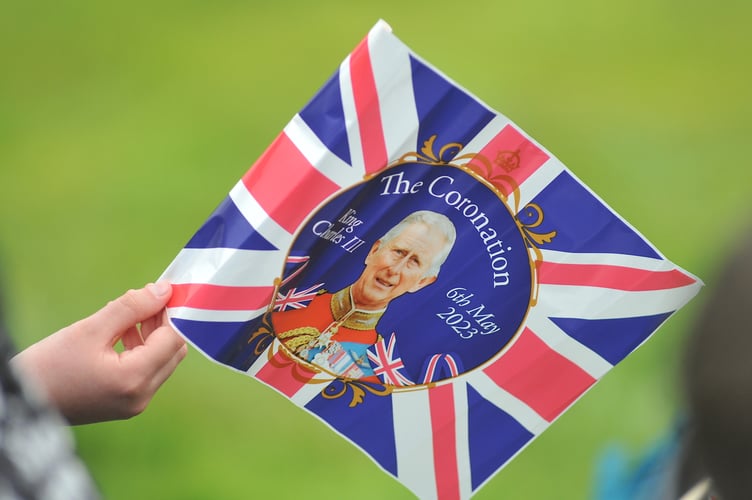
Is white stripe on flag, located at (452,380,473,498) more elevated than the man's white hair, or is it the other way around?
the man's white hair

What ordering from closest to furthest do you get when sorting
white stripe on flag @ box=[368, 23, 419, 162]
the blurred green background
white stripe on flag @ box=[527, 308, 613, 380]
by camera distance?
1. white stripe on flag @ box=[368, 23, 419, 162]
2. white stripe on flag @ box=[527, 308, 613, 380]
3. the blurred green background

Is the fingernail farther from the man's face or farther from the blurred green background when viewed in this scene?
the blurred green background

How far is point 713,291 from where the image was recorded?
1.70ft

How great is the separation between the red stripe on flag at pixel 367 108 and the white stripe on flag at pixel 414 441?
0.27 metres

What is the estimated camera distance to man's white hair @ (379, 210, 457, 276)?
0.86 m

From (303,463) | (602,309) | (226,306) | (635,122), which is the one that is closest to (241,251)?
(226,306)

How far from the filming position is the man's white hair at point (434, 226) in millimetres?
863

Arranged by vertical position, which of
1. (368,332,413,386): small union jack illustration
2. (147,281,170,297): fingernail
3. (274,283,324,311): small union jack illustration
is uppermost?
(147,281,170,297): fingernail

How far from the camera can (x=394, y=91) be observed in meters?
0.81

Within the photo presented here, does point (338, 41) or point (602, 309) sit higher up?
point (338, 41)

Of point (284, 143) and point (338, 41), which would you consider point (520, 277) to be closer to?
point (284, 143)

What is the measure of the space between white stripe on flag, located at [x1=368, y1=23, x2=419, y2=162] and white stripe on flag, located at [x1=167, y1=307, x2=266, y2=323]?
0.71 feet

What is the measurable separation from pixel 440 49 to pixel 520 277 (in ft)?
6.39

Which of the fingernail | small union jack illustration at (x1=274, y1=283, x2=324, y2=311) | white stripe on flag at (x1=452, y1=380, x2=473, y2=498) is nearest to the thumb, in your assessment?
the fingernail
